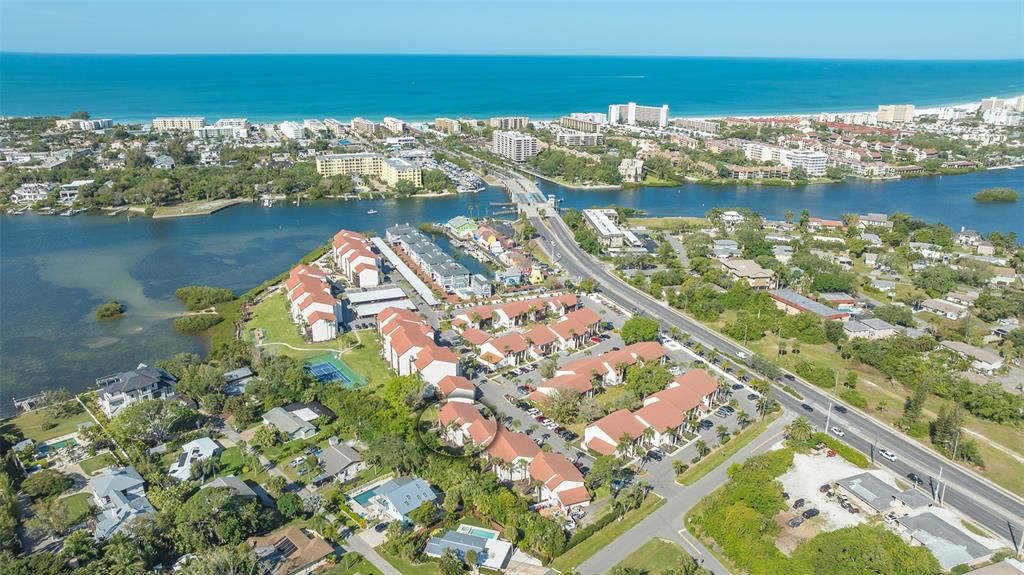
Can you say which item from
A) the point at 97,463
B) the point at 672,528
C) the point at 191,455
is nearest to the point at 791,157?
the point at 672,528

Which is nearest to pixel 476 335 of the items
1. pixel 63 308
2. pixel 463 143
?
pixel 63 308

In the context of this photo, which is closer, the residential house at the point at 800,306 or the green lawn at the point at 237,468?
the green lawn at the point at 237,468

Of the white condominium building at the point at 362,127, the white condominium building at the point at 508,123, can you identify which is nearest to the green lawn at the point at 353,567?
the white condominium building at the point at 362,127

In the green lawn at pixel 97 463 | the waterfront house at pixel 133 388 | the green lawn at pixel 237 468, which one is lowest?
the green lawn at pixel 237 468

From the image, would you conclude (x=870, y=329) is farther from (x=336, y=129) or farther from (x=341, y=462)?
(x=336, y=129)

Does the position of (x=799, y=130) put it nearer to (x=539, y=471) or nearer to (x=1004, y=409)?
(x=1004, y=409)

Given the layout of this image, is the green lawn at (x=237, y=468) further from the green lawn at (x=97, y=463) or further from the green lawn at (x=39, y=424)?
the green lawn at (x=39, y=424)
